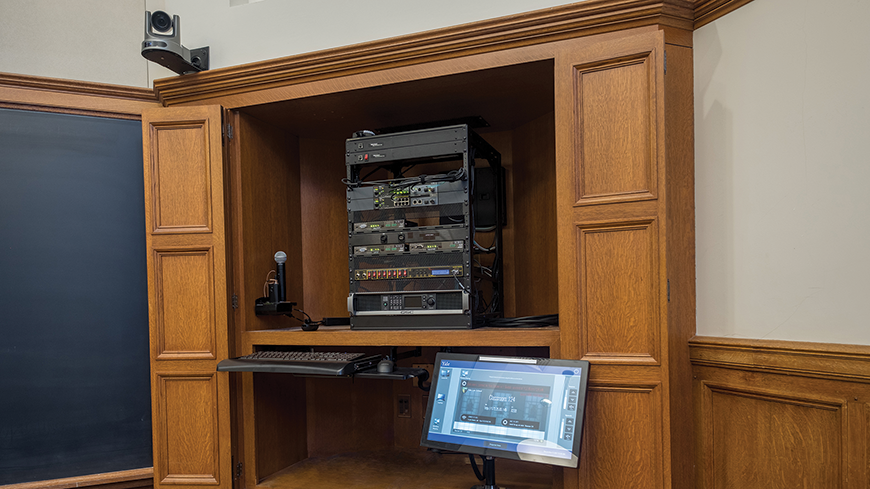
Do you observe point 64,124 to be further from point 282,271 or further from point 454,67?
point 454,67

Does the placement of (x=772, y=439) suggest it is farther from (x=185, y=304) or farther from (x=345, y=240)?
(x=185, y=304)

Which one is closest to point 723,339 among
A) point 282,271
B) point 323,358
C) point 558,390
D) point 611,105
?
point 558,390

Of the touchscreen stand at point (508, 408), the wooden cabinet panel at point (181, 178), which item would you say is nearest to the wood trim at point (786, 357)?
the touchscreen stand at point (508, 408)

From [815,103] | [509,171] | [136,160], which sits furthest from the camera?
[509,171]

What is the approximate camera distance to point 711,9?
6.17ft

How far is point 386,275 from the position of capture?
2234 mm

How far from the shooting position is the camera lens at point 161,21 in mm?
2258

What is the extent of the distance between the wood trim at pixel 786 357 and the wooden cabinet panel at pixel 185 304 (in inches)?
74.9

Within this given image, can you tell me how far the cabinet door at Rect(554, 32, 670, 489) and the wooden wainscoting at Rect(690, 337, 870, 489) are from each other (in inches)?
8.2

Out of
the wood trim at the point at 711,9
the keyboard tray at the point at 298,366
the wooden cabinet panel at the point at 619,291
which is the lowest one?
the keyboard tray at the point at 298,366

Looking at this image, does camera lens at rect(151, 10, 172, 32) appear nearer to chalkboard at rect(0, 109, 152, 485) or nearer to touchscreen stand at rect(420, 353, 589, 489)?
chalkboard at rect(0, 109, 152, 485)

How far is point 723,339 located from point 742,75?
2.88 feet

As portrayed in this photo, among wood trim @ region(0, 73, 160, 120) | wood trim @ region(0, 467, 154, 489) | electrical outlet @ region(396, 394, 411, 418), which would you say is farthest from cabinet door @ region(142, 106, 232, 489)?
electrical outlet @ region(396, 394, 411, 418)

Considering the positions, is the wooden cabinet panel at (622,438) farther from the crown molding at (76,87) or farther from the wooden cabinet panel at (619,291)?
the crown molding at (76,87)
